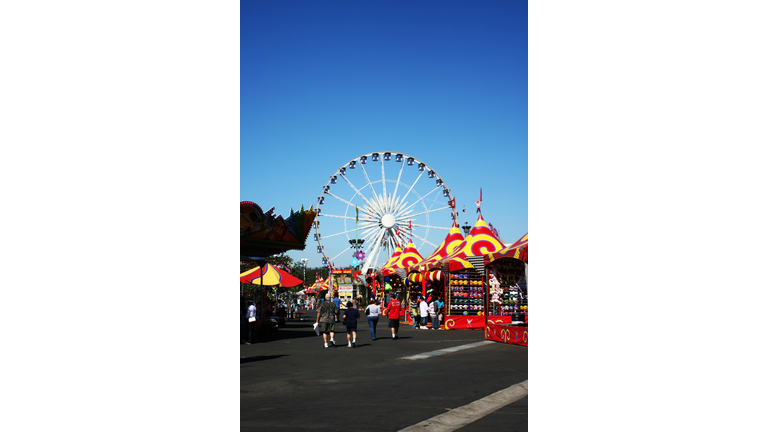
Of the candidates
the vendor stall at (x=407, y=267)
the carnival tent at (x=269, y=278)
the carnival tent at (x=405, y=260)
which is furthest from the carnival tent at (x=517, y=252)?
the carnival tent at (x=405, y=260)

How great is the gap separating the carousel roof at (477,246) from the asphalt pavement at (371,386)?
7395 millimetres

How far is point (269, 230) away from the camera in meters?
16.8

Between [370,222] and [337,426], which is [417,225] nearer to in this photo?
[370,222]

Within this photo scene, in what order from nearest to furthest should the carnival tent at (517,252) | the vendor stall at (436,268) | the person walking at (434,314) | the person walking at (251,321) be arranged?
the carnival tent at (517,252) < the person walking at (251,321) < the person walking at (434,314) < the vendor stall at (436,268)

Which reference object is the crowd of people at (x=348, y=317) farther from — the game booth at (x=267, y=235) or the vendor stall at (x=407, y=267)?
the vendor stall at (x=407, y=267)

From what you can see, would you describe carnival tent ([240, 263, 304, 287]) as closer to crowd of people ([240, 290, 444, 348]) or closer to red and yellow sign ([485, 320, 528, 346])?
crowd of people ([240, 290, 444, 348])

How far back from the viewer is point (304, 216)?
18203 millimetres

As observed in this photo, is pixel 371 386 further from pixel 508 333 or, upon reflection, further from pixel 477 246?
pixel 477 246

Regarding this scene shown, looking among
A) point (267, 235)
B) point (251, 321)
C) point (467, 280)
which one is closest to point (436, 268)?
point (467, 280)

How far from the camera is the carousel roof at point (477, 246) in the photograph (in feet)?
66.3

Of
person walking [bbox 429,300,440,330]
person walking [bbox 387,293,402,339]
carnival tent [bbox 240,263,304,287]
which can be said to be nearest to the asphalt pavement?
person walking [bbox 387,293,402,339]

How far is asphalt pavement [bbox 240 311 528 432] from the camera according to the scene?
5.23 metres
